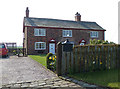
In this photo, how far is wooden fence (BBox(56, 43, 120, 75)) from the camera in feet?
18.0

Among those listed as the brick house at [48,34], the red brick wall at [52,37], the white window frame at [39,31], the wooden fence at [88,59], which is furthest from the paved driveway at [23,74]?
the white window frame at [39,31]

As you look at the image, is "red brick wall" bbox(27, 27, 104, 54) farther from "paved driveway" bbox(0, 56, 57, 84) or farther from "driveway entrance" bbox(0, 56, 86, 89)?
"driveway entrance" bbox(0, 56, 86, 89)

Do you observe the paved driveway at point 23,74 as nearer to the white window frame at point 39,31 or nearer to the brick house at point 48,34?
the brick house at point 48,34

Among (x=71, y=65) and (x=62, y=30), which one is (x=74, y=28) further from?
(x=71, y=65)

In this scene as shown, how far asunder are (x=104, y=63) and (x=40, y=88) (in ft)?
13.1

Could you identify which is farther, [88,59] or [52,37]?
[52,37]

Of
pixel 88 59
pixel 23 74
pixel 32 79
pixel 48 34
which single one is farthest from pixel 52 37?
pixel 32 79

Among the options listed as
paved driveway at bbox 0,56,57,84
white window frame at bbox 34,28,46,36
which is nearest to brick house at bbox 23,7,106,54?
white window frame at bbox 34,28,46,36

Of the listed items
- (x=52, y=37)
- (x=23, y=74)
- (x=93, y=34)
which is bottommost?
(x=23, y=74)

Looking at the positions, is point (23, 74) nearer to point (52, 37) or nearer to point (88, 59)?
point (88, 59)

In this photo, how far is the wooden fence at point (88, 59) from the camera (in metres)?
5.49

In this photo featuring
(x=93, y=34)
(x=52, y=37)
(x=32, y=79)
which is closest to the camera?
(x=32, y=79)

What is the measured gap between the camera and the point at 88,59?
5.90 meters

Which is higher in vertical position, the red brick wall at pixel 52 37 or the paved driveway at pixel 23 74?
the red brick wall at pixel 52 37
